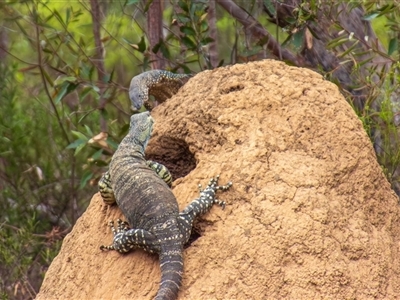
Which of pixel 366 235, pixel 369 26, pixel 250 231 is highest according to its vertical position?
pixel 250 231

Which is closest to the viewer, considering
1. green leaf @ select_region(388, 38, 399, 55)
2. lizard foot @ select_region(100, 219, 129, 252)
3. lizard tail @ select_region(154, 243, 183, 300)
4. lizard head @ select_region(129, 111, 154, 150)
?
lizard tail @ select_region(154, 243, 183, 300)

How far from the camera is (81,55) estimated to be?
29.3 ft

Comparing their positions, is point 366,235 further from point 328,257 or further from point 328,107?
point 328,107

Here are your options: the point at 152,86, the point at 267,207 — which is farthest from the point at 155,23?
the point at 267,207

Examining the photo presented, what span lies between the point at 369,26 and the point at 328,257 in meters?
4.94

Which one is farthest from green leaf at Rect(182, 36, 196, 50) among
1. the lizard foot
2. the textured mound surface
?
the lizard foot

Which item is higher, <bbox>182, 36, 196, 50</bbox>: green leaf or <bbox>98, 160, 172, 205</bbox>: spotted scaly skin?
<bbox>98, 160, 172, 205</bbox>: spotted scaly skin

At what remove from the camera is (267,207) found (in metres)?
5.00

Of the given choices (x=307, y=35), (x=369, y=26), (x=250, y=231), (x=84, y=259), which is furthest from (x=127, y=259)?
(x=369, y=26)

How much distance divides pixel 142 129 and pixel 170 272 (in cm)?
163

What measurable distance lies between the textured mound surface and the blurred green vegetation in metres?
1.41

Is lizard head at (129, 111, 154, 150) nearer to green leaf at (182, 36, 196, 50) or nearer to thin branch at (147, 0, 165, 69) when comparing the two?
green leaf at (182, 36, 196, 50)

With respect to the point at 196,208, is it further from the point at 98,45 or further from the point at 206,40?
the point at 98,45

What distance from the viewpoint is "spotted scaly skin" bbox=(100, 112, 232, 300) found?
4.78 meters
